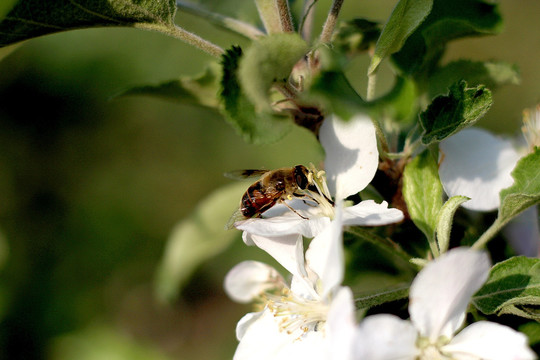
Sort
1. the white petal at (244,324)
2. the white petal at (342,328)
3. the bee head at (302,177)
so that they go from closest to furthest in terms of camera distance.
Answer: the white petal at (342,328)
the white petal at (244,324)
the bee head at (302,177)

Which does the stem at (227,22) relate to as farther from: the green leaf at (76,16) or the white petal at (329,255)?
the white petal at (329,255)

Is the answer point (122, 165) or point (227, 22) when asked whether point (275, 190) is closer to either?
point (227, 22)

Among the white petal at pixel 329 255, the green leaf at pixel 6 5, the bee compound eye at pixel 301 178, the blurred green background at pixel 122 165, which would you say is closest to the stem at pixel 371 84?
the bee compound eye at pixel 301 178

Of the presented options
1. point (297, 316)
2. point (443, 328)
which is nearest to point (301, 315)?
point (297, 316)

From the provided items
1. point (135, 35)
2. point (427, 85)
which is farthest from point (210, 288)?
point (427, 85)

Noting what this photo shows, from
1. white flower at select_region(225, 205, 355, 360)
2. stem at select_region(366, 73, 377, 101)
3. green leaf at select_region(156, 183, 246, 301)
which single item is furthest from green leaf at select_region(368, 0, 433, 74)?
green leaf at select_region(156, 183, 246, 301)

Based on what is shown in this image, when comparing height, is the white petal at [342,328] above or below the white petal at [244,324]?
above
